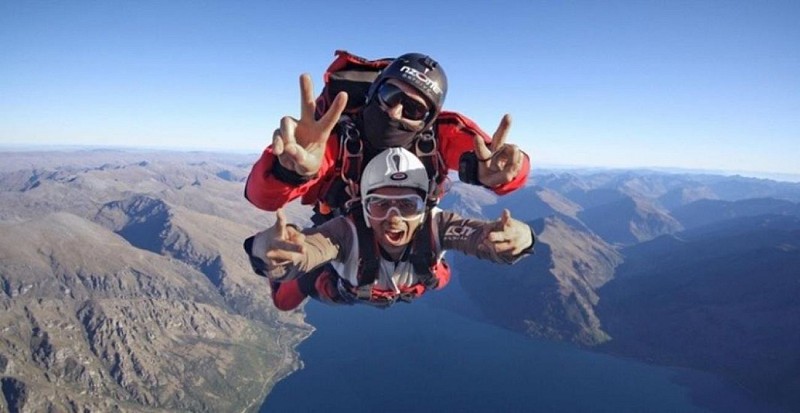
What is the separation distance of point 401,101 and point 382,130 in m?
0.51

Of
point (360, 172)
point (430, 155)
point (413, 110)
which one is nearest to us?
point (413, 110)

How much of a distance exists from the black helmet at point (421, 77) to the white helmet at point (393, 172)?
0.76m

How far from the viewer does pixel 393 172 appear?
244 inches

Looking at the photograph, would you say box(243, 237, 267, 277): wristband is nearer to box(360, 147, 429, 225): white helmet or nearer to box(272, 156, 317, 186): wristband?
box(272, 156, 317, 186): wristband

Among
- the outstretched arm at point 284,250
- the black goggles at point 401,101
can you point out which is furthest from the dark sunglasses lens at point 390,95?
the outstretched arm at point 284,250

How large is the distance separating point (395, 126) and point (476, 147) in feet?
4.35

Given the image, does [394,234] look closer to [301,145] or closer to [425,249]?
[425,249]

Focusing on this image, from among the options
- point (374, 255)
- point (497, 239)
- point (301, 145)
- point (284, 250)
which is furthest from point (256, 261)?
point (497, 239)

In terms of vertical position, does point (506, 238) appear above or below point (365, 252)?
above

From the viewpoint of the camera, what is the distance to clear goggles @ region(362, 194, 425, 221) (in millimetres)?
6191

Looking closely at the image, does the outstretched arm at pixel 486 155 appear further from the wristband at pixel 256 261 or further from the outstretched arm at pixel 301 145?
the wristband at pixel 256 261

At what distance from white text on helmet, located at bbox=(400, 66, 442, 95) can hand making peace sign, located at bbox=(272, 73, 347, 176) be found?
1821 mm

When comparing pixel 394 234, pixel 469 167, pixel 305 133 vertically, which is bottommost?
pixel 394 234

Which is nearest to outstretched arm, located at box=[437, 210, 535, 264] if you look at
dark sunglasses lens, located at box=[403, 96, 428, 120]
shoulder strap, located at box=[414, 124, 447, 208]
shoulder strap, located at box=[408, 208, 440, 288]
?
shoulder strap, located at box=[408, 208, 440, 288]
